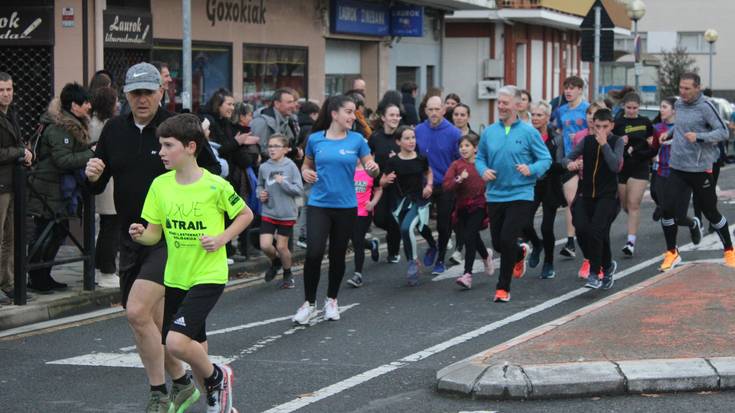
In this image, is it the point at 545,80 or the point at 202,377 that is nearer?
the point at 202,377

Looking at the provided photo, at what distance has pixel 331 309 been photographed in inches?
422

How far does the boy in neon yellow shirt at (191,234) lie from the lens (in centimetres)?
701

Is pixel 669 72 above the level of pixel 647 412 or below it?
above

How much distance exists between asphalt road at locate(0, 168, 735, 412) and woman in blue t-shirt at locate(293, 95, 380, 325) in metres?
0.32

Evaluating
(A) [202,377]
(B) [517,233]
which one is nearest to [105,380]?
(A) [202,377]

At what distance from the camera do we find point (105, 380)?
332 inches

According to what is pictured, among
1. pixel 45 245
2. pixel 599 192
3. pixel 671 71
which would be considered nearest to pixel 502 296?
pixel 599 192

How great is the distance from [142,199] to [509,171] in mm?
4584

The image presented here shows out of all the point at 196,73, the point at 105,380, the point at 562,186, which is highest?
the point at 196,73

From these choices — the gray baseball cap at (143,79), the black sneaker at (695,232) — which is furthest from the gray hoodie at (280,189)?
the gray baseball cap at (143,79)

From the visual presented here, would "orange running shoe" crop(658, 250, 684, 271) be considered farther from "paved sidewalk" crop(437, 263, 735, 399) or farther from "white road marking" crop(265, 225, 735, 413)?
"paved sidewalk" crop(437, 263, 735, 399)

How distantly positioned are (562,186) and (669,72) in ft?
133

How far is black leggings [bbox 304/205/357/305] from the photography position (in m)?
10.5

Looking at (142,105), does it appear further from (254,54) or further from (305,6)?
(305,6)
